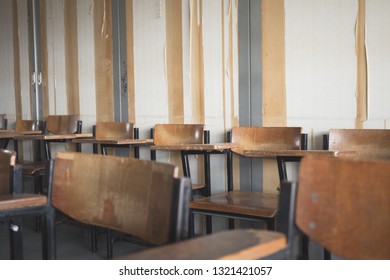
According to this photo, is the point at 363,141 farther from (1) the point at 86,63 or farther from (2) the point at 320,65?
(1) the point at 86,63

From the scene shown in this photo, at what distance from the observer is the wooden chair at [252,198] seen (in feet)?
8.13

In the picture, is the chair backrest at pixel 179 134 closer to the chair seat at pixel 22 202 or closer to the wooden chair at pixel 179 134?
the wooden chair at pixel 179 134

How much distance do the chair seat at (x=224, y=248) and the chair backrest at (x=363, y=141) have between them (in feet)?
6.62

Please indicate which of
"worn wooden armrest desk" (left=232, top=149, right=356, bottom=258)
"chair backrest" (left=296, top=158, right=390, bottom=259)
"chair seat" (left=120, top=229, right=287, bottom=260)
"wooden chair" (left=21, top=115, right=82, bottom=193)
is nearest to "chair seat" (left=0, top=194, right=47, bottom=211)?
"chair seat" (left=120, top=229, right=287, bottom=260)

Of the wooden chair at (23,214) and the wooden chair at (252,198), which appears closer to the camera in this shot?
the wooden chair at (23,214)

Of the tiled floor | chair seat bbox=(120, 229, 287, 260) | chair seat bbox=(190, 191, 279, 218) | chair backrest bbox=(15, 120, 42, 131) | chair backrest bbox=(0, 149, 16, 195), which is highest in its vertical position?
chair backrest bbox=(15, 120, 42, 131)

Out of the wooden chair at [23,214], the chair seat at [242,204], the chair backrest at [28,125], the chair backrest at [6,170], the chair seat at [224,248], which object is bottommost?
the chair seat at [242,204]

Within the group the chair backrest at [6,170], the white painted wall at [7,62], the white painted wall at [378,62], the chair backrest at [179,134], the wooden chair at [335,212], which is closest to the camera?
the wooden chair at [335,212]

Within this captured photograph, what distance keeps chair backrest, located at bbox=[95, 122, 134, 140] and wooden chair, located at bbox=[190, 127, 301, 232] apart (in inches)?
45.9

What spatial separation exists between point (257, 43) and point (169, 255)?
2.84 meters

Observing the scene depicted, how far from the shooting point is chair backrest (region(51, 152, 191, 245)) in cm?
100

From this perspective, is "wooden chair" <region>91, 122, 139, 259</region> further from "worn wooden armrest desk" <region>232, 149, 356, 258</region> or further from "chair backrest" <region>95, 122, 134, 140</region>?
"worn wooden armrest desk" <region>232, 149, 356, 258</region>

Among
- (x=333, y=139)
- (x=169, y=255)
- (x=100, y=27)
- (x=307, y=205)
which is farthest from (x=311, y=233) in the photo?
(x=100, y=27)

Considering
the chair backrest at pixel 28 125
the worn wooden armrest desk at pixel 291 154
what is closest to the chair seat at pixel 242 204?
the worn wooden armrest desk at pixel 291 154
